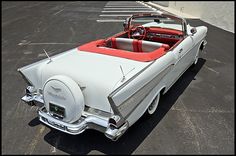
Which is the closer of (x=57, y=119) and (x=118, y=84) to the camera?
(x=118, y=84)

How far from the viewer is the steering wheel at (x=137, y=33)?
16.7 feet

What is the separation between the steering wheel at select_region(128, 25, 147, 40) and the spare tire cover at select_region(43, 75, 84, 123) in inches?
101

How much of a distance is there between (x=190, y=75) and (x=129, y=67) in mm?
2752

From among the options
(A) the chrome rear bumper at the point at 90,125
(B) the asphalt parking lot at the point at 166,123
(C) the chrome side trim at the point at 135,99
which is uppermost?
(C) the chrome side trim at the point at 135,99

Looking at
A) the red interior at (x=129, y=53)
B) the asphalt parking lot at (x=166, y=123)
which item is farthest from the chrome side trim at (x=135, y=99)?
the asphalt parking lot at (x=166, y=123)

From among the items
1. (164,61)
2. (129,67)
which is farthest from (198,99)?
(129,67)

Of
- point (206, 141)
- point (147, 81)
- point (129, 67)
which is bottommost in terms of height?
point (206, 141)

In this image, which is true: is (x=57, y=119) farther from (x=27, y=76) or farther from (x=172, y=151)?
(x=172, y=151)

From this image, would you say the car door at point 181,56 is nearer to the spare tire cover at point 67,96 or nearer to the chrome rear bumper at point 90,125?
the chrome rear bumper at point 90,125

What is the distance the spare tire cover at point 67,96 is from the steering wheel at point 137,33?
8.46 ft

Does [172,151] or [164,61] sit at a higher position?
[164,61]

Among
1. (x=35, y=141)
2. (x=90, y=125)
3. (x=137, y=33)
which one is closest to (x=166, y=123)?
(x=90, y=125)

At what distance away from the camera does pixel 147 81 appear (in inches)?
127

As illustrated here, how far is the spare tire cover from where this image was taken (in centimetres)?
286
